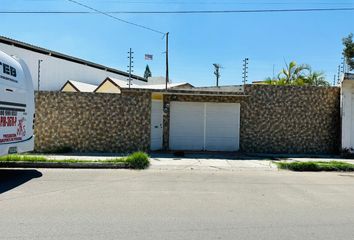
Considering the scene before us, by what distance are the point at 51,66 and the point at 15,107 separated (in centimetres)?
2855

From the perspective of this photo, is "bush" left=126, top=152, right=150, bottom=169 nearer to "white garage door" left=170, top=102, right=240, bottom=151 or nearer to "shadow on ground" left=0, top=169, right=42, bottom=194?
"shadow on ground" left=0, top=169, right=42, bottom=194

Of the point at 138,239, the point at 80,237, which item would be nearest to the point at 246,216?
the point at 138,239

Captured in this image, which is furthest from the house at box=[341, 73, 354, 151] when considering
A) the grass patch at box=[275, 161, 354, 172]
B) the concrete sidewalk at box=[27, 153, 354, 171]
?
the grass patch at box=[275, 161, 354, 172]

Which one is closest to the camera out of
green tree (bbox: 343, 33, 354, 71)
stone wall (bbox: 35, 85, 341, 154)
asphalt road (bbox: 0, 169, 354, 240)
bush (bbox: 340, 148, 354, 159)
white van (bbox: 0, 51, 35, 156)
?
asphalt road (bbox: 0, 169, 354, 240)

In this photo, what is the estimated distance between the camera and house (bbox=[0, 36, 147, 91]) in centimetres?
3262

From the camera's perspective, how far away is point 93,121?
1555 cm

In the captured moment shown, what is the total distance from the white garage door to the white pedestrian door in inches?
21.5

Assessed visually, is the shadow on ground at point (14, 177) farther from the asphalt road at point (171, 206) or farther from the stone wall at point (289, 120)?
the stone wall at point (289, 120)

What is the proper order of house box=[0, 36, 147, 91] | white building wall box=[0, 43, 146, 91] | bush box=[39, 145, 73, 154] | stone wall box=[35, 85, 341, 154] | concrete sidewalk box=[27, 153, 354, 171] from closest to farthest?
concrete sidewalk box=[27, 153, 354, 171], bush box=[39, 145, 73, 154], stone wall box=[35, 85, 341, 154], house box=[0, 36, 147, 91], white building wall box=[0, 43, 146, 91]

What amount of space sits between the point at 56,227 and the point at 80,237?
0.64m

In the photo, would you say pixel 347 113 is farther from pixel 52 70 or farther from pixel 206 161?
pixel 52 70

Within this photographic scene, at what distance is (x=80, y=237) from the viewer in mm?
4957

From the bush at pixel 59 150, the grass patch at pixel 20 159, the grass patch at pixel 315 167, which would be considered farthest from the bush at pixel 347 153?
the grass patch at pixel 20 159

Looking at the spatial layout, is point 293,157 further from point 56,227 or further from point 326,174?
point 56,227
